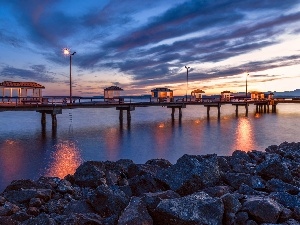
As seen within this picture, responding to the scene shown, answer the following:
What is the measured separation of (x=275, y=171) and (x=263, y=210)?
3.00 metres

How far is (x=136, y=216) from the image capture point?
388cm

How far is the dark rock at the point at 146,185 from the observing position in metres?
6.14

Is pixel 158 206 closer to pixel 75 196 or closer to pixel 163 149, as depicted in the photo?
pixel 75 196

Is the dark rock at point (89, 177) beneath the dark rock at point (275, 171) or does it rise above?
beneath

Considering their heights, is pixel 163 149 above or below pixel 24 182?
below

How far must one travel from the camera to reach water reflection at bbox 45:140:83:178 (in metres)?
14.9

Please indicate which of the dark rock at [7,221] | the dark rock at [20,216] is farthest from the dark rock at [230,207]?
the dark rock at [20,216]

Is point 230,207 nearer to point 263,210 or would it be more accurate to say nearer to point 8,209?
point 263,210

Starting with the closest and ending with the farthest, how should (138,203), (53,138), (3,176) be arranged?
1. (138,203)
2. (3,176)
3. (53,138)

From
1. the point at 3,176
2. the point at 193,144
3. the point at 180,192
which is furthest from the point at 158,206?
the point at 193,144

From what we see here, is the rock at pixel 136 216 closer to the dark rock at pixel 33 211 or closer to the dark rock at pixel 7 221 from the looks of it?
the dark rock at pixel 7 221

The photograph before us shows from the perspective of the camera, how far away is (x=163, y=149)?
22.5 meters

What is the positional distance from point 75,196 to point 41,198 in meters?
0.89

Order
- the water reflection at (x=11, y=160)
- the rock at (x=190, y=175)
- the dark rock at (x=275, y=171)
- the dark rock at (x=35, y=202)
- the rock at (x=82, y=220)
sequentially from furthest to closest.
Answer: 1. the water reflection at (x=11, y=160)
2. the dark rock at (x=275, y=171)
3. the dark rock at (x=35, y=202)
4. the rock at (x=190, y=175)
5. the rock at (x=82, y=220)
